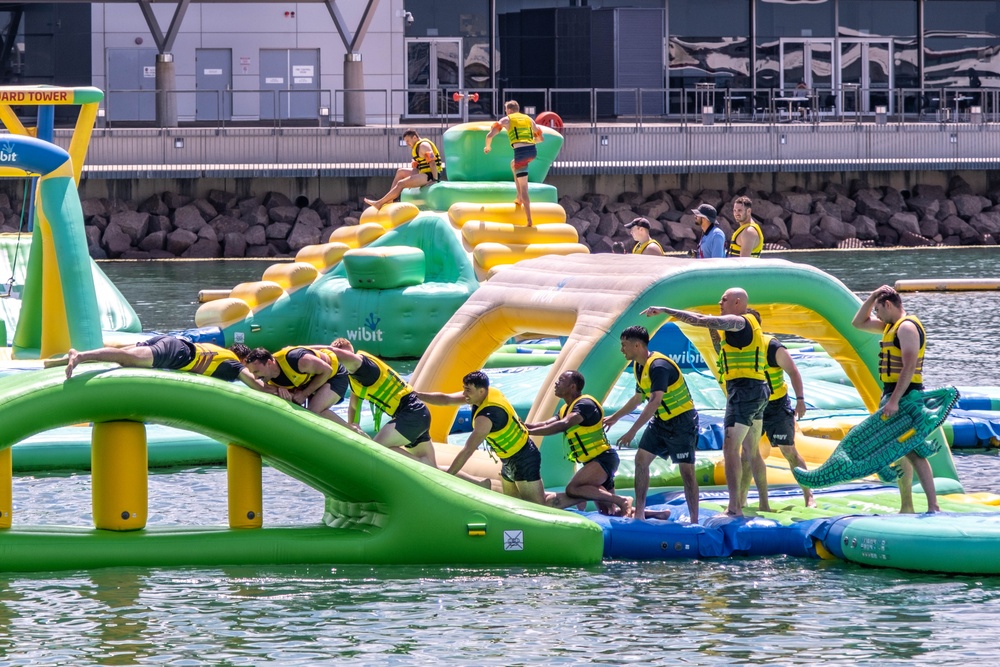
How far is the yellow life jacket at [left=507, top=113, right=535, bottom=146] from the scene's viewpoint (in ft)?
68.2

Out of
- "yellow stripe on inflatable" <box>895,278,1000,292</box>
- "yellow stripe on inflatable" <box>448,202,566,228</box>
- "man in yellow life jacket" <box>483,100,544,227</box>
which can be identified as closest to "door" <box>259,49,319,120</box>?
"yellow stripe on inflatable" <box>895,278,1000,292</box>

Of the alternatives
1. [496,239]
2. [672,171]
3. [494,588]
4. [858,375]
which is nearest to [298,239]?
[672,171]

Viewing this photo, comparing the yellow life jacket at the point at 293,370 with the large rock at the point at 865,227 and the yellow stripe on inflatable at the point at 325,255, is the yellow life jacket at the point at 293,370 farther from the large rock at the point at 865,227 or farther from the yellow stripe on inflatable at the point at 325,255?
the large rock at the point at 865,227

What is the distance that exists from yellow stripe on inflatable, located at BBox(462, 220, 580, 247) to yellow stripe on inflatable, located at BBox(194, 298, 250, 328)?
3.19 meters

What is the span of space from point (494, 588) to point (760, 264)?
11.5ft

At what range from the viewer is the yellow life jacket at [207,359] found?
34.9 feet

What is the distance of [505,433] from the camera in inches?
424

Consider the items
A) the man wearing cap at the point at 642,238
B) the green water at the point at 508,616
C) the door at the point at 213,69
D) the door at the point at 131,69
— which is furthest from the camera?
the door at the point at 213,69

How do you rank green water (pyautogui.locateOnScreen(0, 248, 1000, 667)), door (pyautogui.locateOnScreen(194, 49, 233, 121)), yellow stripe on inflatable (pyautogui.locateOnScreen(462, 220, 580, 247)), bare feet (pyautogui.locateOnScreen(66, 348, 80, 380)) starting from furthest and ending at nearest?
door (pyautogui.locateOnScreen(194, 49, 233, 121)) → yellow stripe on inflatable (pyautogui.locateOnScreen(462, 220, 580, 247)) → bare feet (pyautogui.locateOnScreen(66, 348, 80, 380)) → green water (pyautogui.locateOnScreen(0, 248, 1000, 667))

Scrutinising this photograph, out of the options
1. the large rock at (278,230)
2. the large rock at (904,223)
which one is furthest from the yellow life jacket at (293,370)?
the large rock at (904,223)

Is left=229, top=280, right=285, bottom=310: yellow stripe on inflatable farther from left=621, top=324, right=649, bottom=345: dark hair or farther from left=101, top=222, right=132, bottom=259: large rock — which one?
left=101, top=222, right=132, bottom=259: large rock

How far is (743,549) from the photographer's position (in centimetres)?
1054

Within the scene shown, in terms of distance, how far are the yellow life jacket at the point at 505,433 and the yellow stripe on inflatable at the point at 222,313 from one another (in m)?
11.4

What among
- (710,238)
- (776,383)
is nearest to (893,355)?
(776,383)
